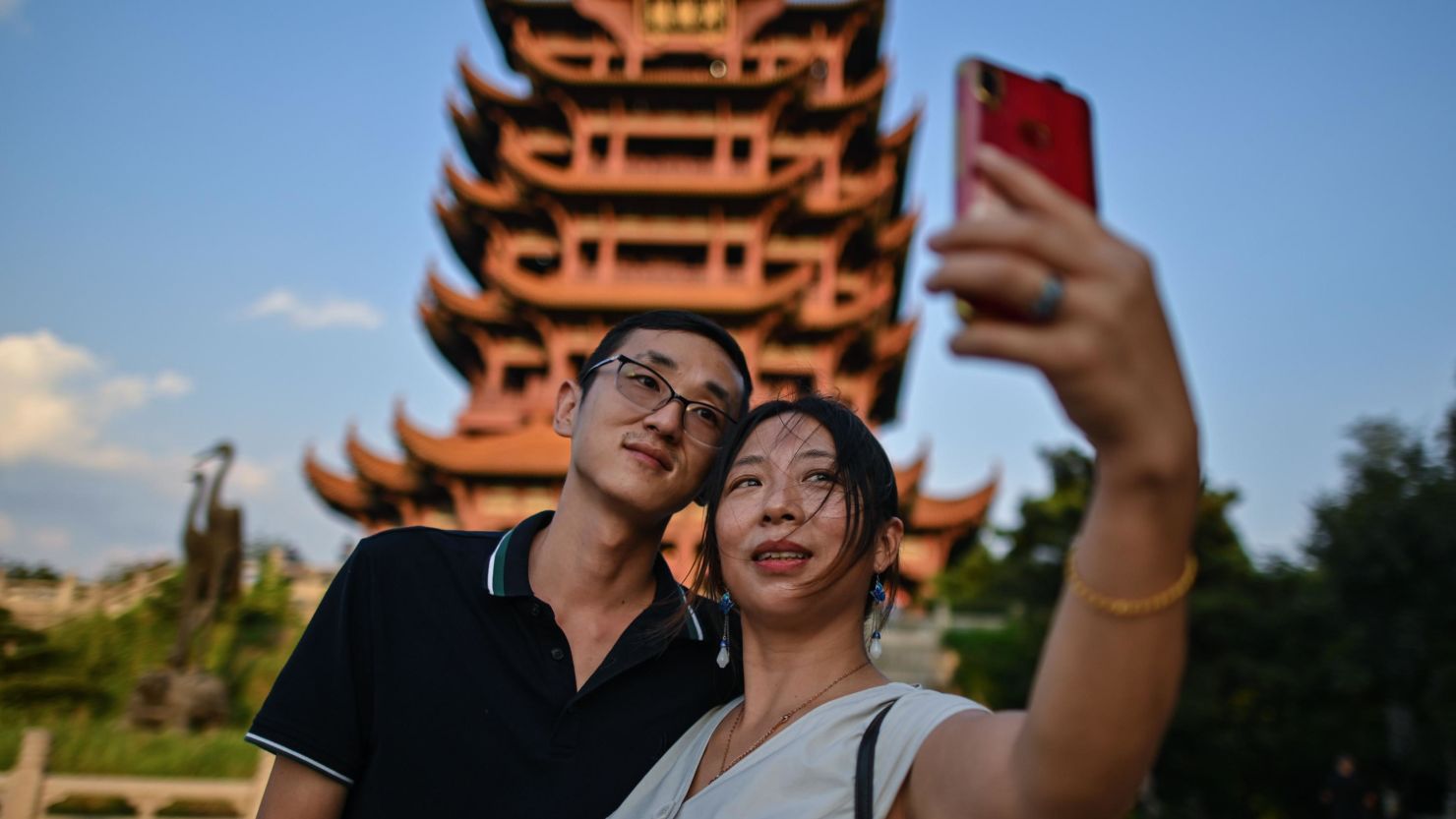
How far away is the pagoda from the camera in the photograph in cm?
1469

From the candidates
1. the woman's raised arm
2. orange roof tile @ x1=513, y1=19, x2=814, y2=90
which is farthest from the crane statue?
the woman's raised arm

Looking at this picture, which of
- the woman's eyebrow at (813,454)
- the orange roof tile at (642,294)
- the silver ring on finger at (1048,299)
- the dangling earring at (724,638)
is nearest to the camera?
the silver ring on finger at (1048,299)

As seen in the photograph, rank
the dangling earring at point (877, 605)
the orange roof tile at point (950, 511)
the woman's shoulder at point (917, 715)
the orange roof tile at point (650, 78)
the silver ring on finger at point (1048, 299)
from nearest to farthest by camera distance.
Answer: the silver ring on finger at point (1048, 299) → the woman's shoulder at point (917, 715) → the dangling earring at point (877, 605) → the orange roof tile at point (950, 511) → the orange roof tile at point (650, 78)

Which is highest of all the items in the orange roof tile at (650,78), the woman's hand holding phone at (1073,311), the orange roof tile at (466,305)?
the orange roof tile at (650,78)

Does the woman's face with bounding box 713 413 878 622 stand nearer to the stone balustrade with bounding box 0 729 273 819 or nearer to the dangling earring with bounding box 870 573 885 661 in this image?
the dangling earring with bounding box 870 573 885 661

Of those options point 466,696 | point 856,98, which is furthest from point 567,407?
point 856,98

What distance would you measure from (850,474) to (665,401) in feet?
2.01

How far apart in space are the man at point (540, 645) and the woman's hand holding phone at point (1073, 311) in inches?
50.1

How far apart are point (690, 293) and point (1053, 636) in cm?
1457

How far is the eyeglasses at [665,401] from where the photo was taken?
2057 mm

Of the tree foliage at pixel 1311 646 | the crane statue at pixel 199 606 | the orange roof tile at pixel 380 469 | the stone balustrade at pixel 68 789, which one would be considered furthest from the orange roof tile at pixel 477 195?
the stone balustrade at pixel 68 789

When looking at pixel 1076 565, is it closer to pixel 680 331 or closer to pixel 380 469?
pixel 680 331

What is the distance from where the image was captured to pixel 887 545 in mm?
1662

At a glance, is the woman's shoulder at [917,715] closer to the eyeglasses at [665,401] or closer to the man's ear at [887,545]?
the man's ear at [887,545]
